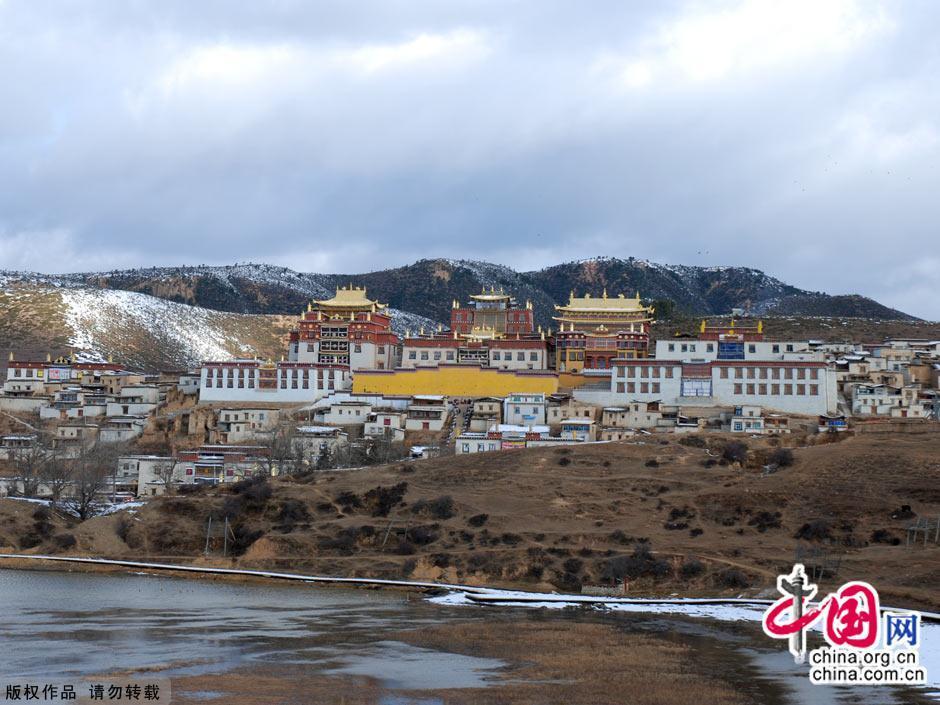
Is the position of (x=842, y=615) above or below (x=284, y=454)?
below

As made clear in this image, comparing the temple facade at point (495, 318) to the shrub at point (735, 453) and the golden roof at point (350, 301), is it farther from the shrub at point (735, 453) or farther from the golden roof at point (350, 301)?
the shrub at point (735, 453)

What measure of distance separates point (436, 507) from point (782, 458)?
22.5 meters

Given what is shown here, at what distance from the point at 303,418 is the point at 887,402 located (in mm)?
44643

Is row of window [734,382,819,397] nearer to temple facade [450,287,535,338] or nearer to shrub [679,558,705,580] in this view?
temple facade [450,287,535,338]

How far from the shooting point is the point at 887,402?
325 ft

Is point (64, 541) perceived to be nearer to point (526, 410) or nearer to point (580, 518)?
point (580, 518)

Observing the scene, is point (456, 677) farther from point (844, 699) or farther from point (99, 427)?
point (99, 427)

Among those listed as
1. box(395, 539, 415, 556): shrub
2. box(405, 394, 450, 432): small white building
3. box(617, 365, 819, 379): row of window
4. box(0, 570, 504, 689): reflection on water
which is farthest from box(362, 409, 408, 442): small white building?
box(0, 570, 504, 689): reflection on water

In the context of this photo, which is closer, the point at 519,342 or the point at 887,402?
the point at 887,402

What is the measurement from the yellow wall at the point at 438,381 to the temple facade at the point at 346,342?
3.16 metres

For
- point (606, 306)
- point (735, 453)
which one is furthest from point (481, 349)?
point (735, 453)

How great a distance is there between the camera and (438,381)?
106188 millimetres

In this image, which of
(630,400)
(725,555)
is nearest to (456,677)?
(725,555)

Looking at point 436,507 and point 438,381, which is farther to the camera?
point 438,381
